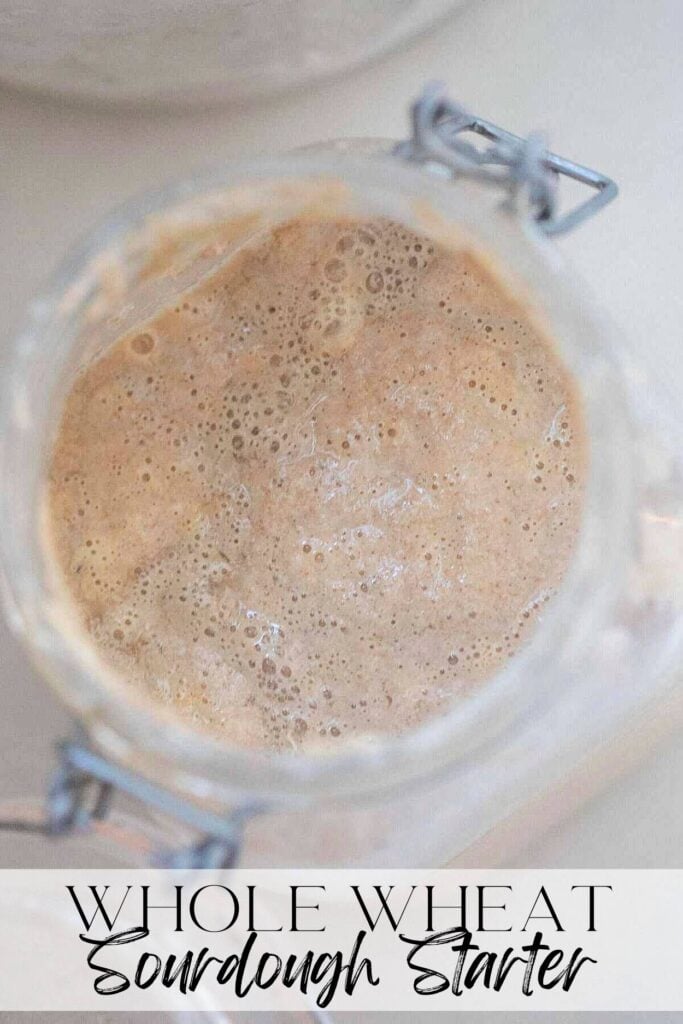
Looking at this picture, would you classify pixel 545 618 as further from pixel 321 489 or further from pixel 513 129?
pixel 513 129

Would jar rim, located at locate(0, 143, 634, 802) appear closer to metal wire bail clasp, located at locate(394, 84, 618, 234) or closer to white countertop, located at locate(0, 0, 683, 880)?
metal wire bail clasp, located at locate(394, 84, 618, 234)

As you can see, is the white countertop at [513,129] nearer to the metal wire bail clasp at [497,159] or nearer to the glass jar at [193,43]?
the glass jar at [193,43]

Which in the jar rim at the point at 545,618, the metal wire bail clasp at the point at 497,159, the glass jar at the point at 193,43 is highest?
the glass jar at the point at 193,43

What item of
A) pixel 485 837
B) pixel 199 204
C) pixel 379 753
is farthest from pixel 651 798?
pixel 199 204

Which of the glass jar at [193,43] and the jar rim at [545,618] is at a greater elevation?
the glass jar at [193,43]

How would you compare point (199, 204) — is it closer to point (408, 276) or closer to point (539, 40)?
point (408, 276)

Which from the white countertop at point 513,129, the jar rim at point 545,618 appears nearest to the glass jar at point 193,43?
the white countertop at point 513,129

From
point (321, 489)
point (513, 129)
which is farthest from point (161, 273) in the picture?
point (513, 129)

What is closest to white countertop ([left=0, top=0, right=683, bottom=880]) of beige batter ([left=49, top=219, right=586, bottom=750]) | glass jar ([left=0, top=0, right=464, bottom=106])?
glass jar ([left=0, top=0, right=464, bottom=106])
